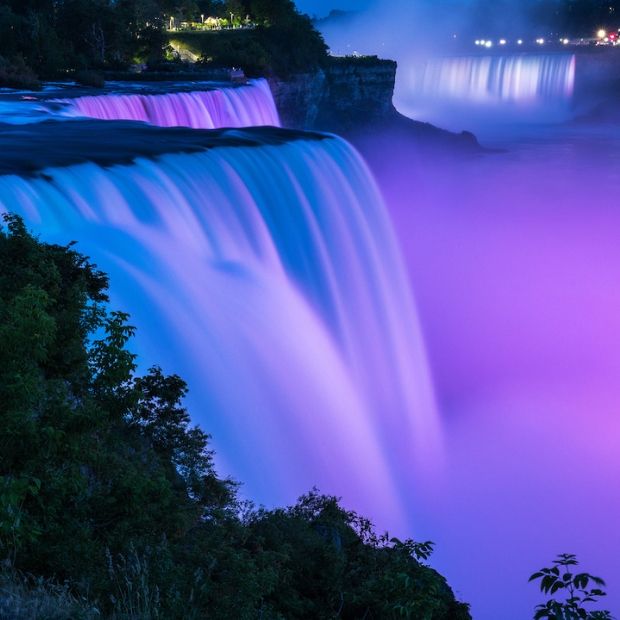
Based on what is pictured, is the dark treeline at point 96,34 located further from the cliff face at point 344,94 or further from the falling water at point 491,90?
the falling water at point 491,90

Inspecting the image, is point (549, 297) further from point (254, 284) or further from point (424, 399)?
point (254, 284)

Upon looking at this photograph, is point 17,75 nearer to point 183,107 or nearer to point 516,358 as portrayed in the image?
point 183,107

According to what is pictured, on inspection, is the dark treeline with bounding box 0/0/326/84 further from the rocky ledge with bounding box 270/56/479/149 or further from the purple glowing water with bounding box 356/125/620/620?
the purple glowing water with bounding box 356/125/620/620

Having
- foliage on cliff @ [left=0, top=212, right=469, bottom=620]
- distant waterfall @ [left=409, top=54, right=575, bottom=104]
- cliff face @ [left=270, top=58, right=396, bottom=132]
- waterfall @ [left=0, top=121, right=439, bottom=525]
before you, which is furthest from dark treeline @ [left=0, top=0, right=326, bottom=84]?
distant waterfall @ [left=409, top=54, right=575, bottom=104]

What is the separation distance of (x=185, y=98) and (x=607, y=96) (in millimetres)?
58604

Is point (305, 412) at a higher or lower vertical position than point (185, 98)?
lower

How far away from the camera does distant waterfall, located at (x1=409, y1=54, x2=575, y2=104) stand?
7631 centimetres

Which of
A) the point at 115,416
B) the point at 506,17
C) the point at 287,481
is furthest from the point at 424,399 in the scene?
the point at 506,17

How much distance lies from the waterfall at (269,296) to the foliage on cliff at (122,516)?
188cm

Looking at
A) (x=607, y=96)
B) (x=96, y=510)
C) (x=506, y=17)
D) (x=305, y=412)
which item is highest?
(x=506, y=17)

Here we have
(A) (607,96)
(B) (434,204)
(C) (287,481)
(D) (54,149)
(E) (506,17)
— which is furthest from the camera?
(E) (506,17)

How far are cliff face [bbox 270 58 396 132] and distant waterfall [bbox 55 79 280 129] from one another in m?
12.3

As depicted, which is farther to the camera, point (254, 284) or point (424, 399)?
point (424, 399)

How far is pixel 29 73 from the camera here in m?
30.1
